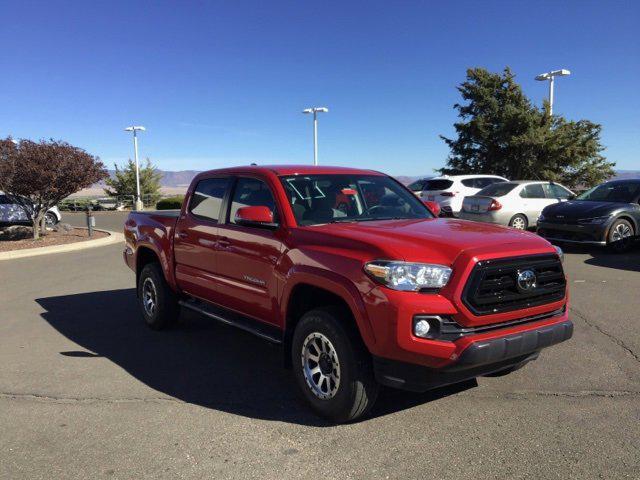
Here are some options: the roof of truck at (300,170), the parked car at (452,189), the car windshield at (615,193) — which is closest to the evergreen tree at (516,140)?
the parked car at (452,189)

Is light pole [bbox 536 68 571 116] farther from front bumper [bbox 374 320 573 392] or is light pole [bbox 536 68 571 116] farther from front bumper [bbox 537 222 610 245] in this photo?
front bumper [bbox 374 320 573 392]

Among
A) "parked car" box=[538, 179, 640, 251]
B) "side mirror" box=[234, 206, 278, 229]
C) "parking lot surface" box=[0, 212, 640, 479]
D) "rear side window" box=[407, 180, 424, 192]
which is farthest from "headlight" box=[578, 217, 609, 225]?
"side mirror" box=[234, 206, 278, 229]

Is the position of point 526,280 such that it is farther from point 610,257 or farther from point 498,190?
point 498,190

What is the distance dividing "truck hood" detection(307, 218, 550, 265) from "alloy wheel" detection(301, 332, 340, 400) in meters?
0.76

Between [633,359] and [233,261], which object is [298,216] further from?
[633,359]

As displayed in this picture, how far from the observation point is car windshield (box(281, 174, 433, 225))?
439 centimetres

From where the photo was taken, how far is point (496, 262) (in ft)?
11.2

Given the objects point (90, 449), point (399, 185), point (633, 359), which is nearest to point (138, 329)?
point (90, 449)

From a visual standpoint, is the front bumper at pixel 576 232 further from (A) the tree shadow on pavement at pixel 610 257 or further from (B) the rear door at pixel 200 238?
(B) the rear door at pixel 200 238

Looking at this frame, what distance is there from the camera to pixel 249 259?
4.48 m

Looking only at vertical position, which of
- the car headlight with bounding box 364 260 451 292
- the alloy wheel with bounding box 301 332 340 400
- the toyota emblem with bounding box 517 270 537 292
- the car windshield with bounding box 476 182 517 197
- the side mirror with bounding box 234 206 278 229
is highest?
the car windshield with bounding box 476 182 517 197

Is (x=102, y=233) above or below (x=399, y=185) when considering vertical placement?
below

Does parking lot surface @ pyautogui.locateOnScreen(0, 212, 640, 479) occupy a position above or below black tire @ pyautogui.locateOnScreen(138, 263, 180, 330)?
below

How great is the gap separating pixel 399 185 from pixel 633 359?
2.65 meters
